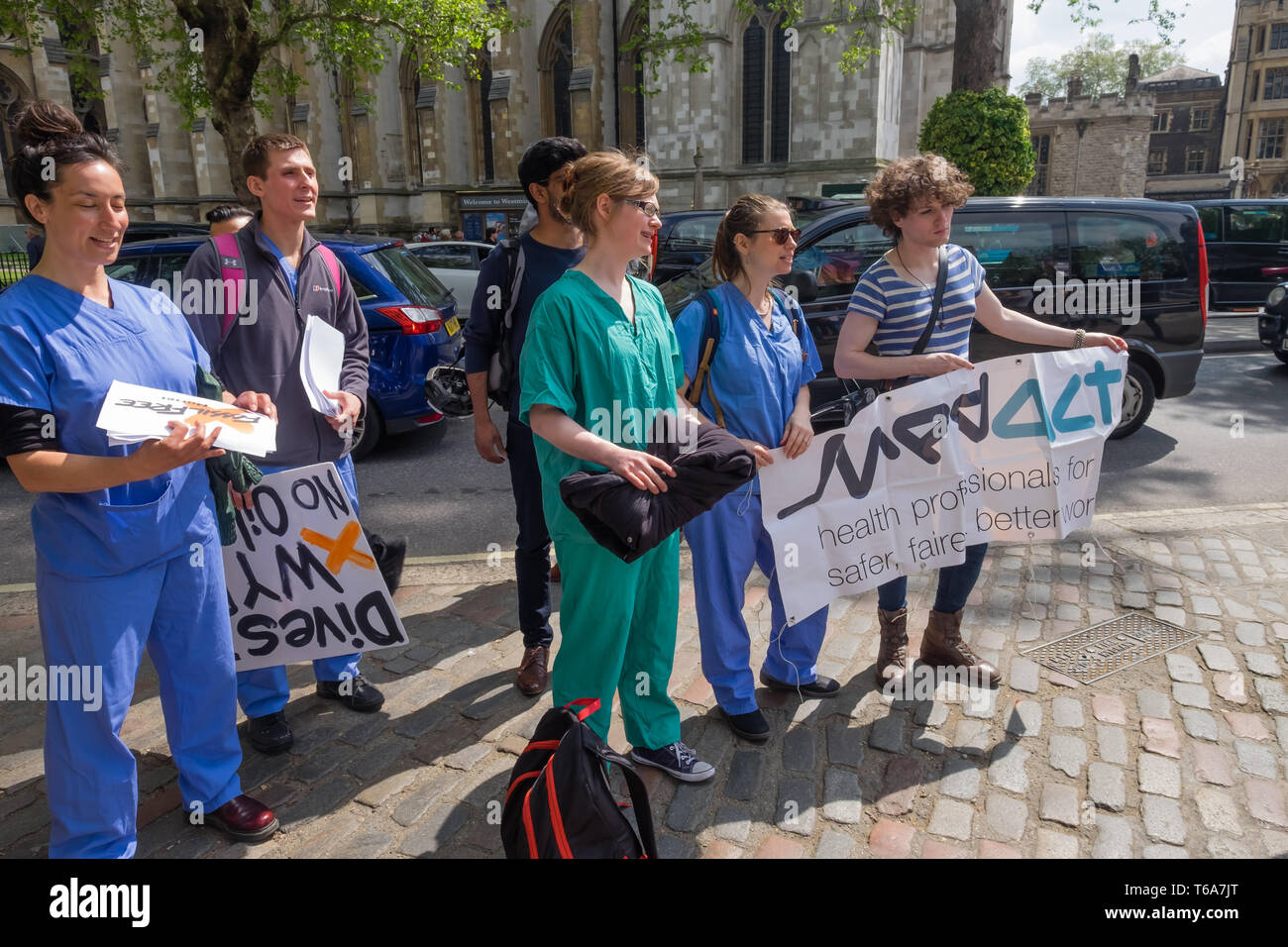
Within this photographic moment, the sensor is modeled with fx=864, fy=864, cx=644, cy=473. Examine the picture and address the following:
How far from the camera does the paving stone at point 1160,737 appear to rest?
3.12 metres

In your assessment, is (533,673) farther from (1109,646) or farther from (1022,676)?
(1109,646)

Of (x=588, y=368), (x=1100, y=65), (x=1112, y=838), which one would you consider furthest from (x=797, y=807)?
(x=1100, y=65)

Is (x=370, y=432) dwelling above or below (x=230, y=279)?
below

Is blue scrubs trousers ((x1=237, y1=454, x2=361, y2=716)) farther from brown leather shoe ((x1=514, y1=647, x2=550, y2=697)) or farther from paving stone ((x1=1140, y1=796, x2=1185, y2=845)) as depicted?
paving stone ((x1=1140, y1=796, x2=1185, y2=845))

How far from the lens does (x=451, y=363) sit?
24.5ft

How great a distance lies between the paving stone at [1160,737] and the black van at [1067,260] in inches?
173

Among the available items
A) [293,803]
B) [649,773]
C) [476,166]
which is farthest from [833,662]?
[476,166]

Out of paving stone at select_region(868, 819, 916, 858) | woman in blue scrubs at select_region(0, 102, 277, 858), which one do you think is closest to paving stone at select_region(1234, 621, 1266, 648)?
paving stone at select_region(868, 819, 916, 858)

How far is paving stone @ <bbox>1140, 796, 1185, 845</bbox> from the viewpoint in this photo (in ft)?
8.80

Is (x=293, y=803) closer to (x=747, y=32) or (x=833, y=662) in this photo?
(x=833, y=662)

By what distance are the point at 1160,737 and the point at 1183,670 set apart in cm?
62

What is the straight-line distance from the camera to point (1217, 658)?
3.77 metres

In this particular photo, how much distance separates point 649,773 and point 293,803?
121 centimetres

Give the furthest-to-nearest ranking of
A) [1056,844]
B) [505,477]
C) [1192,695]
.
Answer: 1. [505,477]
2. [1192,695]
3. [1056,844]
